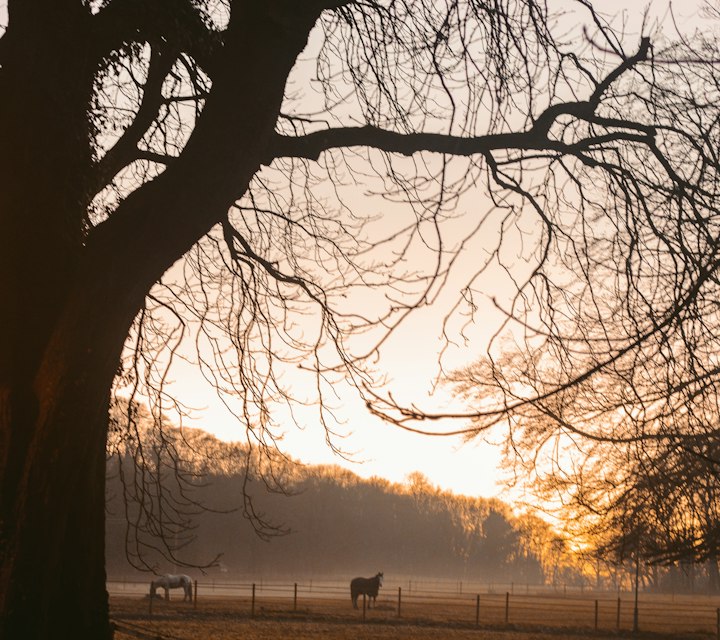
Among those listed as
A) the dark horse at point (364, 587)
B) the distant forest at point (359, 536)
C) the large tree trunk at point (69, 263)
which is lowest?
the distant forest at point (359, 536)

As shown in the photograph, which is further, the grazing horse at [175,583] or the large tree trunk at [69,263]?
the grazing horse at [175,583]

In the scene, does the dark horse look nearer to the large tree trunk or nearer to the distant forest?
the large tree trunk

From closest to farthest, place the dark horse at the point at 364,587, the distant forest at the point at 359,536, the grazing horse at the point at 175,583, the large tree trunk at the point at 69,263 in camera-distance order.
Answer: the large tree trunk at the point at 69,263, the grazing horse at the point at 175,583, the dark horse at the point at 364,587, the distant forest at the point at 359,536

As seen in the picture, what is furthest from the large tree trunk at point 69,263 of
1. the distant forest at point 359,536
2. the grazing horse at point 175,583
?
the distant forest at point 359,536

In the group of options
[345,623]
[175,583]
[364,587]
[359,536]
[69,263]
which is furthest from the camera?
[359,536]

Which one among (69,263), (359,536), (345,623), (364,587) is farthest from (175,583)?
(359,536)

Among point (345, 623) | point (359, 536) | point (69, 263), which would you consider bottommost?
point (359, 536)

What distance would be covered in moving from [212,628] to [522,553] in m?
99.8

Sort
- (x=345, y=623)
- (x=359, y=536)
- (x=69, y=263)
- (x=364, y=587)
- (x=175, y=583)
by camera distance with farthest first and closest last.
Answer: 1. (x=359, y=536)
2. (x=364, y=587)
3. (x=175, y=583)
4. (x=345, y=623)
5. (x=69, y=263)

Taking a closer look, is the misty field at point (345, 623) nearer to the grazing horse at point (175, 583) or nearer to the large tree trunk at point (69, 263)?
the grazing horse at point (175, 583)

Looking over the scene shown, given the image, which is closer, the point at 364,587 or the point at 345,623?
the point at 345,623

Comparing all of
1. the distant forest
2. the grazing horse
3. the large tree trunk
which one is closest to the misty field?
the grazing horse

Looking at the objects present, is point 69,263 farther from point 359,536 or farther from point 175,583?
point 359,536

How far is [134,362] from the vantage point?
5461 mm
